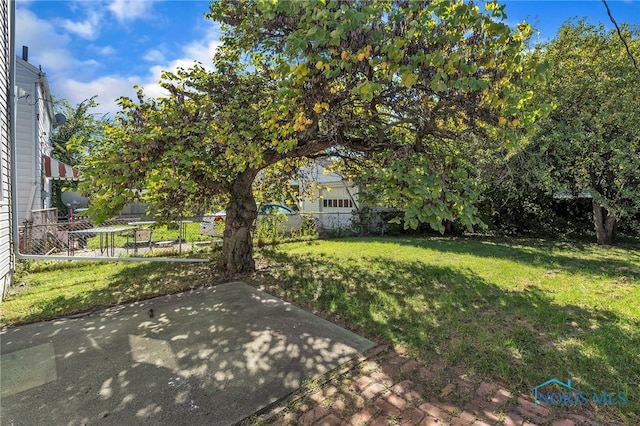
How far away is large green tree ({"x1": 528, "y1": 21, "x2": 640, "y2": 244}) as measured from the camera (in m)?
7.66

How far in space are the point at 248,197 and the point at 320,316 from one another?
324cm

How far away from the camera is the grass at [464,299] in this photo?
294 centimetres

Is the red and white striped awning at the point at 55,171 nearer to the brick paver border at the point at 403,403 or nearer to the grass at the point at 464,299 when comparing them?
the grass at the point at 464,299

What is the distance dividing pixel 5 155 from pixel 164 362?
4.97 m

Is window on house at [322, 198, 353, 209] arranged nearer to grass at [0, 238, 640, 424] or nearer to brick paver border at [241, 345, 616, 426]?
grass at [0, 238, 640, 424]

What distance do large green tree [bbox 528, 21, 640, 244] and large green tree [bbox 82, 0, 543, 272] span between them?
4817mm

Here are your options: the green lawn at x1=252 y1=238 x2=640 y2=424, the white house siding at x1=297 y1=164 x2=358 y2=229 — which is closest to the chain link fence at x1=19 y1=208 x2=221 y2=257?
the green lawn at x1=252 y1=238 x2=640 y2=424

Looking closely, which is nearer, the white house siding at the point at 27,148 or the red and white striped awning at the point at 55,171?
the white house siding at the point at 27,148

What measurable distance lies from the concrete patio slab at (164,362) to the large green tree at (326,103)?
1747mm

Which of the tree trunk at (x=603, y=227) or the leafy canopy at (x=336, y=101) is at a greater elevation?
the leafy canopy at (x=336, y=101)

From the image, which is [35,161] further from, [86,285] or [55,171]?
[86,285]

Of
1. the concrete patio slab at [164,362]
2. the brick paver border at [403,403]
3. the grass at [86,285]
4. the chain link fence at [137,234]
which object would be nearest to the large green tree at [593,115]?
the chain link fence at [137,234]

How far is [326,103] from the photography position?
3.96 meters

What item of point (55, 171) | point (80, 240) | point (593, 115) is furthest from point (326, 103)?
point (80, 240)
